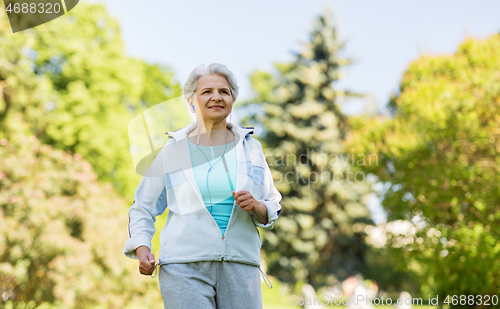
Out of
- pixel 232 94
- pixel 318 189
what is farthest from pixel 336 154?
pixel 232 94

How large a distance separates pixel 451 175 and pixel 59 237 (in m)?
6.92

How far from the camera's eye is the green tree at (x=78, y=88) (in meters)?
12.8

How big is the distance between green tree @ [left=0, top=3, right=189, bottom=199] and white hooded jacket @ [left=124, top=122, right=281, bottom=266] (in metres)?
11.0

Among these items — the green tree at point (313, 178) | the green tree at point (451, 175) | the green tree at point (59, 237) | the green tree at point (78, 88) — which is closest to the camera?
the green tree at point (451, 175)

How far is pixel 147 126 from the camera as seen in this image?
2.04 m

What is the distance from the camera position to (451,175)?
8.13 m

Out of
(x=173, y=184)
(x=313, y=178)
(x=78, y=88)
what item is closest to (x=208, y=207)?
(x=173, y=184)

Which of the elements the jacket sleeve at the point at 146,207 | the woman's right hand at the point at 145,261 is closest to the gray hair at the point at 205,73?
the jacket sleeve at the point at 146,207

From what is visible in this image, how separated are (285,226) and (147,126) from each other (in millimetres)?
15947

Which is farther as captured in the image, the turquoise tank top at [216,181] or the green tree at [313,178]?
the green tree at [313,178]

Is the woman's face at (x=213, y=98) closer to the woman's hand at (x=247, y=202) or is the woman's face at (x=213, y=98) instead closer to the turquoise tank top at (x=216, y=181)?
the turquoise tank top at (x=216, y=181)

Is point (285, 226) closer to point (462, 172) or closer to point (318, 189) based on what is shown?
point (318, 189)

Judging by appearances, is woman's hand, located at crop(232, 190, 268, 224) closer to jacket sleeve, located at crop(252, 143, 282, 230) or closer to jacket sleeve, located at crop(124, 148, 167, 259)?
jacket sleeve, located at crop(252, 143, 282, 230)

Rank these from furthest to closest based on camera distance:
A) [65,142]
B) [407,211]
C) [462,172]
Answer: [65,142], [407,211], [462,172]
